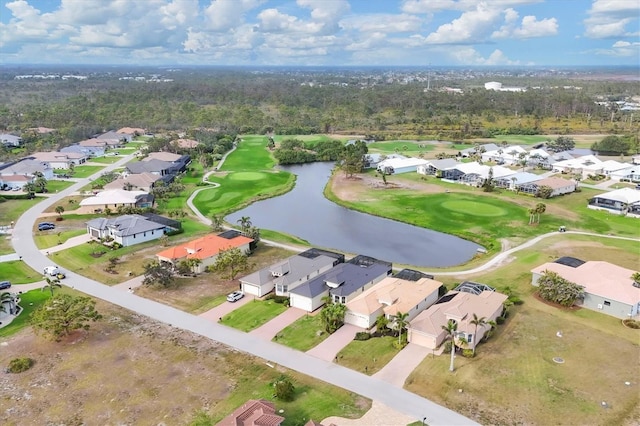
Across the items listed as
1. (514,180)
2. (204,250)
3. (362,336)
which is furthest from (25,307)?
(514,180)

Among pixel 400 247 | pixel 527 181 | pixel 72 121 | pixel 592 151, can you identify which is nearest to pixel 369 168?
pixel 527 181

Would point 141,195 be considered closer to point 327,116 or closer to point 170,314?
point 170,314

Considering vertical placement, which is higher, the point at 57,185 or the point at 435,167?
the point at 435,167

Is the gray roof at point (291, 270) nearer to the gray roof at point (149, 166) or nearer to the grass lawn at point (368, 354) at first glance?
the grass lawn at point (368, 354)

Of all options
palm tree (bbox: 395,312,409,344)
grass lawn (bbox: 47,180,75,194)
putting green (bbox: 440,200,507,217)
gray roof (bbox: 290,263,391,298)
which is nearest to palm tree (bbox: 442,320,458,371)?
palm tree (bbox: 395,312,409,344)

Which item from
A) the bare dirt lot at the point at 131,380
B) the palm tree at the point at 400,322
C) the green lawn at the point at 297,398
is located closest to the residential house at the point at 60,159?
the bare dirt lot at the point at 131,380

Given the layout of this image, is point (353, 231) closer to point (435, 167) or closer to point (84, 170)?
point (435, 167)
